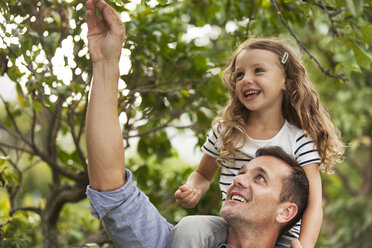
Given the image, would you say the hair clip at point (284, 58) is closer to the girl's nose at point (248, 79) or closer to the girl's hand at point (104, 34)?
the girl's nose at point (248, 79)

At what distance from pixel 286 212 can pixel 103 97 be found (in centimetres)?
88

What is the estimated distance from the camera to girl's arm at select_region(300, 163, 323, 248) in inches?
76.4

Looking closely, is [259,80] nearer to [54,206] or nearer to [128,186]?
[128,186]

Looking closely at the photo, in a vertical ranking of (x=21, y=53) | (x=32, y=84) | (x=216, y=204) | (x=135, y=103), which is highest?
(x=21, y=53)

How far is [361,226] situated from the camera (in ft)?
26.1

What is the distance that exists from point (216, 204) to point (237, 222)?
1.38 metres

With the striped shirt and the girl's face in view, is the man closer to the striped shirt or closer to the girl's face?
the striped shirt

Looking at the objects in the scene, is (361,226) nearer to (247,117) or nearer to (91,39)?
(247,117)

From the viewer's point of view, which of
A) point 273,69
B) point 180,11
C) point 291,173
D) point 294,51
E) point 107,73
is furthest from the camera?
point 180,11

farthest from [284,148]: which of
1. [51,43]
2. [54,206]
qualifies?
[54,206]

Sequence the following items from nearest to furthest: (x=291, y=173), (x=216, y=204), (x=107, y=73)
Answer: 1. (x=107, y=73)
2. (x=291, y=173)
3. (x=216, y=204)

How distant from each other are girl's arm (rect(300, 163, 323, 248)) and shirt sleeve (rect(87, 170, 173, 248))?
21.8 inches

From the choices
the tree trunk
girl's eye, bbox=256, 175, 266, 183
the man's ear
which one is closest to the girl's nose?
girl's eye, bbox=256, 175, 266, 183

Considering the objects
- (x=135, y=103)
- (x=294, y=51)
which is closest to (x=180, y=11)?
(x=135, y=103)
